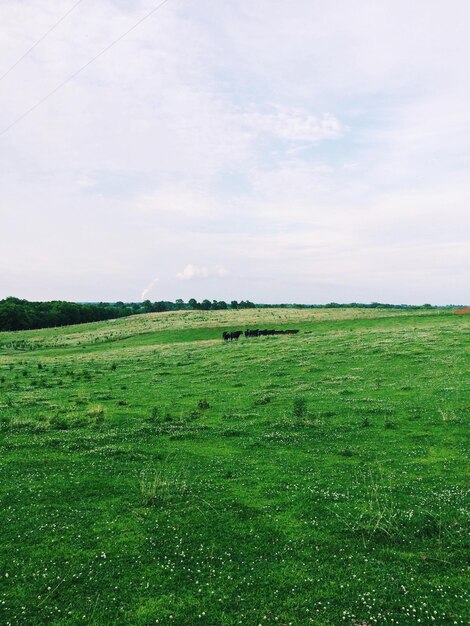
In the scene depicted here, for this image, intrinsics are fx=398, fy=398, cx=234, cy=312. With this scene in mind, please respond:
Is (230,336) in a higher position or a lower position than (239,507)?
higher

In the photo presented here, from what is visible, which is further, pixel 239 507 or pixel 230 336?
pixel 230 336

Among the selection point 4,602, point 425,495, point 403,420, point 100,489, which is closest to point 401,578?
point 425,495

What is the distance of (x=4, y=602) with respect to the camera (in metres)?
8.20

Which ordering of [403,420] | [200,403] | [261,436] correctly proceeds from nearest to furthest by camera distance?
[261,436] < [403,420] < [200,403]

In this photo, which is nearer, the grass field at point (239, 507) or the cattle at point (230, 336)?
the grass field at point (239, 507)

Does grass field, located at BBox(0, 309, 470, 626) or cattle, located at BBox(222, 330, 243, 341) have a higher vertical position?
cattle, located at BBox(222, 330, 243, 341)

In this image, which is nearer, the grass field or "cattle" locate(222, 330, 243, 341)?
the grass field

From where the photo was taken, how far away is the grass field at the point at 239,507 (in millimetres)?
8281

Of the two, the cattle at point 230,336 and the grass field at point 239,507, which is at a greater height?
the cattle at point 230,336

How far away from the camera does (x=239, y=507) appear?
1209cm

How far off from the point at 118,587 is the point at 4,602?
226 cm

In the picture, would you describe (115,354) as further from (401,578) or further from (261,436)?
(401,578)

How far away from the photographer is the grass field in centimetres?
828

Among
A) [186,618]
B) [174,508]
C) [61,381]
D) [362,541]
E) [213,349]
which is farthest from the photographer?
[213,349]
